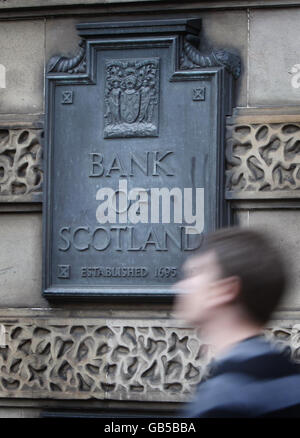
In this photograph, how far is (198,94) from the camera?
20.9ft

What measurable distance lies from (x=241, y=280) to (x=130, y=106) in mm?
4032

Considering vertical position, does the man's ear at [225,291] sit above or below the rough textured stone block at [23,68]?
below

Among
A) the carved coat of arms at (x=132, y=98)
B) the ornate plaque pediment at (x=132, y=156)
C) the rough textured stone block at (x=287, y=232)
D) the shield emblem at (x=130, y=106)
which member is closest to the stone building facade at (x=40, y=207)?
the rough textured stone block at (x=287, y=232)

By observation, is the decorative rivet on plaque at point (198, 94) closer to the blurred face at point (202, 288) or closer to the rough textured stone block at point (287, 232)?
the rough textured stone block at point (287, 232)

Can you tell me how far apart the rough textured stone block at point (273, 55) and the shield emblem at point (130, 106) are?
2.36 ft

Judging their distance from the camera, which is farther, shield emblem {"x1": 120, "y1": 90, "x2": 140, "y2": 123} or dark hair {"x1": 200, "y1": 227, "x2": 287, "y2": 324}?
shield emblem {"x1": 120, "y1": 90, "x2": 140, "y2": 123}

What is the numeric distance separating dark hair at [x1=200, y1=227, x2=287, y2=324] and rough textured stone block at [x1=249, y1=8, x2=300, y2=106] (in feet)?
12.6

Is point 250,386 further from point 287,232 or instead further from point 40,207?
point 40,207

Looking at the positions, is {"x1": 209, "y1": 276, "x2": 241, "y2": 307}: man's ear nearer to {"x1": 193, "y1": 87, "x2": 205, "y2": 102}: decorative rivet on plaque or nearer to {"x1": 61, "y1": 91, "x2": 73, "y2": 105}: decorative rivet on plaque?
{"x1": 193, "y1": 87, "x2": 205, "y2": 102}: decorative rivet on plaque

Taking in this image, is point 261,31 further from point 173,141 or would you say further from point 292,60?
point 173,141

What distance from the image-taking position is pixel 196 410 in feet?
7.79

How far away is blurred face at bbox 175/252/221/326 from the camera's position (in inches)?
101

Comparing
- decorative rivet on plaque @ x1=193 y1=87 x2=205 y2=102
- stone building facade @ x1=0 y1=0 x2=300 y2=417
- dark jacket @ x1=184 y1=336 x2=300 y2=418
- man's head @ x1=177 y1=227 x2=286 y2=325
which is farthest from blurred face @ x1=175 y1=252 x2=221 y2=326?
decorative rivet on plaque @ x1=193 y1=87 x2=205 y2=102

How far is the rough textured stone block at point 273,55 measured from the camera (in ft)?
20.6
